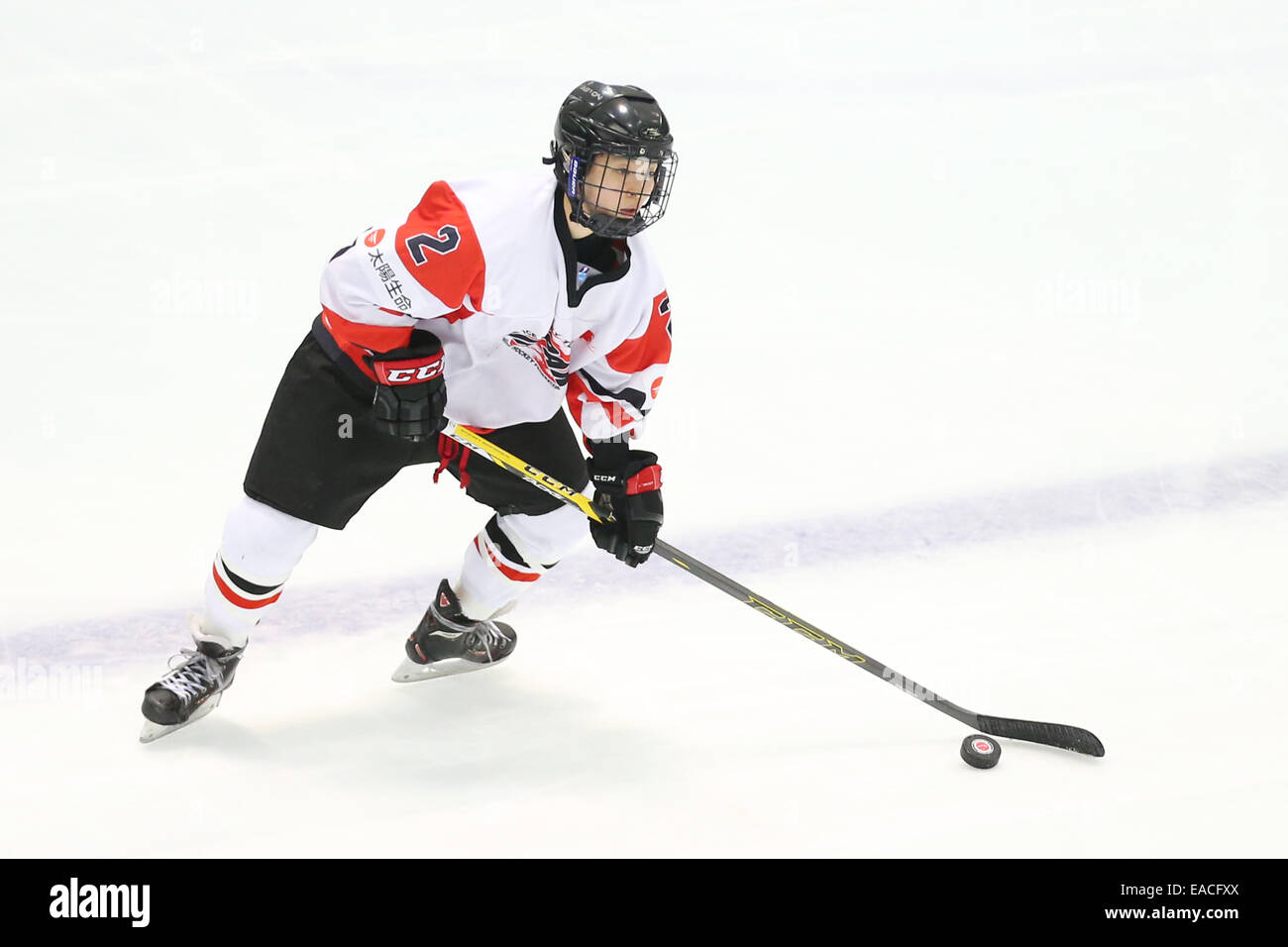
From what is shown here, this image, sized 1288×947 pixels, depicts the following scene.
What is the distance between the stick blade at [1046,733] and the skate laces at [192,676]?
1642 millimetres

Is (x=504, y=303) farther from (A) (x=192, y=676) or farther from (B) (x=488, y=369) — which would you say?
(A) (x=192, y=676)

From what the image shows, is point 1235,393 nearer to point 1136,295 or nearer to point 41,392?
point 1136,295

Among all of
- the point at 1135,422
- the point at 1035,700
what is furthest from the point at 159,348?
the point at 1135,422

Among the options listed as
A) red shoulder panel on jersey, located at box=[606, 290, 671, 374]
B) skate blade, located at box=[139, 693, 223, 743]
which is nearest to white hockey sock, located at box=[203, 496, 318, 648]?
skate blade, located at box=[139, 693, 223, 743]

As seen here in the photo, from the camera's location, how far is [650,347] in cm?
265

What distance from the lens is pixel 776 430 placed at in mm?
4129

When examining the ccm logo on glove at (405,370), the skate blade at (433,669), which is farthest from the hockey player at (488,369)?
the skate blade at (433,669)

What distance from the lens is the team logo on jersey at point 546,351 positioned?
2.59 metres

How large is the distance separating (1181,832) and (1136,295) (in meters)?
2.91

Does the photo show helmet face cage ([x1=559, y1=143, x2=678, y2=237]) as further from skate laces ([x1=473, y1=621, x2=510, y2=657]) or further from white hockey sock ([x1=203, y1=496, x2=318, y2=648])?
skate laces ([x1=473, y1=621, x2=510, y2=657])

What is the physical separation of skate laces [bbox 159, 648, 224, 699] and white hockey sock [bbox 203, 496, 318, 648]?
0.08 m

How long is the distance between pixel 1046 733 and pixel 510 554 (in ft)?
4.03

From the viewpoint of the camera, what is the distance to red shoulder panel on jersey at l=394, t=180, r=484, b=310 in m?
2.41

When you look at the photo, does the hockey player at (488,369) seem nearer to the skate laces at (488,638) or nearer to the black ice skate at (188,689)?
the black ice skate at (188,689)
